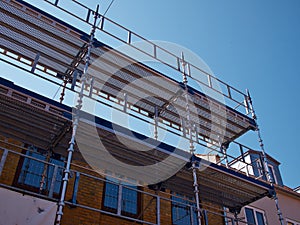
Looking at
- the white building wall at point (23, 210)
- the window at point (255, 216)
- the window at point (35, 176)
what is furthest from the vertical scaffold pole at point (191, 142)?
the window at point (255, 216)

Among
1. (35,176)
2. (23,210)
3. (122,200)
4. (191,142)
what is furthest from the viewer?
(122,200)

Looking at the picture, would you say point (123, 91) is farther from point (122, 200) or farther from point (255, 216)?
point (255, 216)

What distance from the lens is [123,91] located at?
1093cm

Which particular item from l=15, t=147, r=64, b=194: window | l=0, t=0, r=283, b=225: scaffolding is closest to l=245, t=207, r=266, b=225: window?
l=0, t=0, r=283, b=225: scaffolding

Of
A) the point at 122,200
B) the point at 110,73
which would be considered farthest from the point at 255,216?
the point at 110,73

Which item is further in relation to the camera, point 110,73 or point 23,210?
point 110,73

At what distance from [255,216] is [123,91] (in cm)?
693

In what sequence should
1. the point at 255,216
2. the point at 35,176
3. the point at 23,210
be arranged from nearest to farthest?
the point at 23,210, the point at 35,176, the point at 255,216

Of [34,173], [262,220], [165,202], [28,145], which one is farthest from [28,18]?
[262,220]

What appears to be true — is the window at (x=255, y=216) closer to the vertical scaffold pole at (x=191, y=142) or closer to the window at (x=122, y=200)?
the vertical scaffold pole at (x=191, y=142)

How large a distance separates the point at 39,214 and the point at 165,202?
5.31 metres

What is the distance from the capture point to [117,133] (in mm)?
7848

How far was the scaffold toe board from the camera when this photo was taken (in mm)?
8836

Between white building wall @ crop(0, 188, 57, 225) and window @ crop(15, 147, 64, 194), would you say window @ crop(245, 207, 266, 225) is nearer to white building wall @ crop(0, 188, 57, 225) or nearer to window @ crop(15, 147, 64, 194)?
window @ crop(15, 147, 64, 194)
